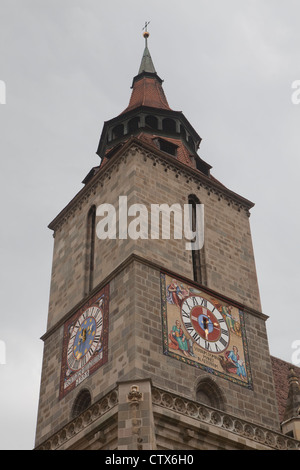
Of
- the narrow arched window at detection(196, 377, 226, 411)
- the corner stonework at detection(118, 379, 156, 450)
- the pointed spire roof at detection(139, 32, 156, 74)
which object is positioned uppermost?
the pointed spire roof at detection(139, 32, 156, 74)

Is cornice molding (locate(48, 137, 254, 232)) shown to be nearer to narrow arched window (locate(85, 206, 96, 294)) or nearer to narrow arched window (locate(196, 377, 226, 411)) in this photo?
narrow arched window (locate(85, 206, 96, 294))

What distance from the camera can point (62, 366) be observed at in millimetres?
24141

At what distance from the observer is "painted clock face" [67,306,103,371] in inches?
906

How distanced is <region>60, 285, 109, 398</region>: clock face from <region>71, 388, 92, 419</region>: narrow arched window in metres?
0.38

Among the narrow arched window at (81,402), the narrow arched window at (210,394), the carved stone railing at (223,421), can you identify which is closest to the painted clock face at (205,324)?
the narrow arched window at (210,394)

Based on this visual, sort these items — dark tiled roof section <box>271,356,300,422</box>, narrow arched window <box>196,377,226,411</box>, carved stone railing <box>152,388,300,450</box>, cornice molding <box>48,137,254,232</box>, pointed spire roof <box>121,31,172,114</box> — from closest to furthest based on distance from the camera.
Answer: carved stone railing <box>152,388,300,450</box> → narrow arched window <box>196,377,226,411</box> → dark tiled roof section <box>271,356,300,422</box> → cornice molding <box>48,137,254,232</box> → pointed spire roof <box>121,31,172,114</box>

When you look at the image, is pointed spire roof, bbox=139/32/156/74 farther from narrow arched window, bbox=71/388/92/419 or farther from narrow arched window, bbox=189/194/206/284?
narrow arched window, bbox=71/388/92/419

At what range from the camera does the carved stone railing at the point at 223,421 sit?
20.0m

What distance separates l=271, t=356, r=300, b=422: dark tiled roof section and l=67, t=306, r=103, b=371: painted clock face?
21.0 ft

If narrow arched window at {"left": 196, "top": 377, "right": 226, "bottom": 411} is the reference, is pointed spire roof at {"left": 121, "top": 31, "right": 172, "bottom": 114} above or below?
above

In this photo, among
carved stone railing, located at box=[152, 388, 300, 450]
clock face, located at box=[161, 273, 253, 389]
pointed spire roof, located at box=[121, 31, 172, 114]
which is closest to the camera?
carved stone railing, located at box=[152, 388, 300, 450]

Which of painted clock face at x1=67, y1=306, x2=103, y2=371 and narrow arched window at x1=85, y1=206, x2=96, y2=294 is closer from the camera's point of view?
painted clock face at x1=67, y1=306, x2=103, y2=371

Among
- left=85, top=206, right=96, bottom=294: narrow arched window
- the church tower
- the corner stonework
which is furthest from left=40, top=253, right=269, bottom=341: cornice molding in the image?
the corner stonework
